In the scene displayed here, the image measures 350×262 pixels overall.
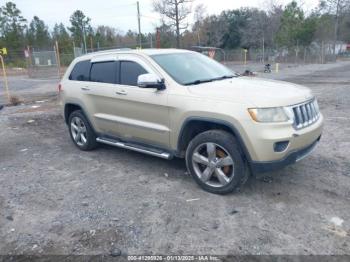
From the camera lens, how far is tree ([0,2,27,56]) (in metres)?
47.2

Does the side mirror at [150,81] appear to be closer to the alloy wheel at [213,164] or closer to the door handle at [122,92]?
the door handle at [122,92]

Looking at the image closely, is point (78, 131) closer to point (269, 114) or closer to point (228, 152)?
point (228, 152)

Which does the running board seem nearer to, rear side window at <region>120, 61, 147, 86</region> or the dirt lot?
the dirt lot

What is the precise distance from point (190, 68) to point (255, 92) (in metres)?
1.27

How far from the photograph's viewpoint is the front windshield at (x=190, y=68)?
176 inches

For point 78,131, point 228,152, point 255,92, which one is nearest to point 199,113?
point 228,152

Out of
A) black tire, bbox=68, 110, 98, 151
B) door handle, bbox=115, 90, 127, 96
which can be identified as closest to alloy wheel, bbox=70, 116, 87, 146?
black tire, bbox=68, 110, 98, 151

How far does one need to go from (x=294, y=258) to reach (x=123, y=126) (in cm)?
308

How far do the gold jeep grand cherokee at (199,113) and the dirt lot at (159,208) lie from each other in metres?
0.42

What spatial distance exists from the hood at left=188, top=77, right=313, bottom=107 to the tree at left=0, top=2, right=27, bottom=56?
50.2 metres

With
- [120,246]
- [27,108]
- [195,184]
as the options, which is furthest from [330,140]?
[27,108]

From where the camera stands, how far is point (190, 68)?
475 centimetres

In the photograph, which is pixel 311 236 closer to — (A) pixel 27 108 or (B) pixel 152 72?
(B) pixel 152 72

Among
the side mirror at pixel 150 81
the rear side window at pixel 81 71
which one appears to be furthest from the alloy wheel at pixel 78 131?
the side mirror at pixel 150 81
